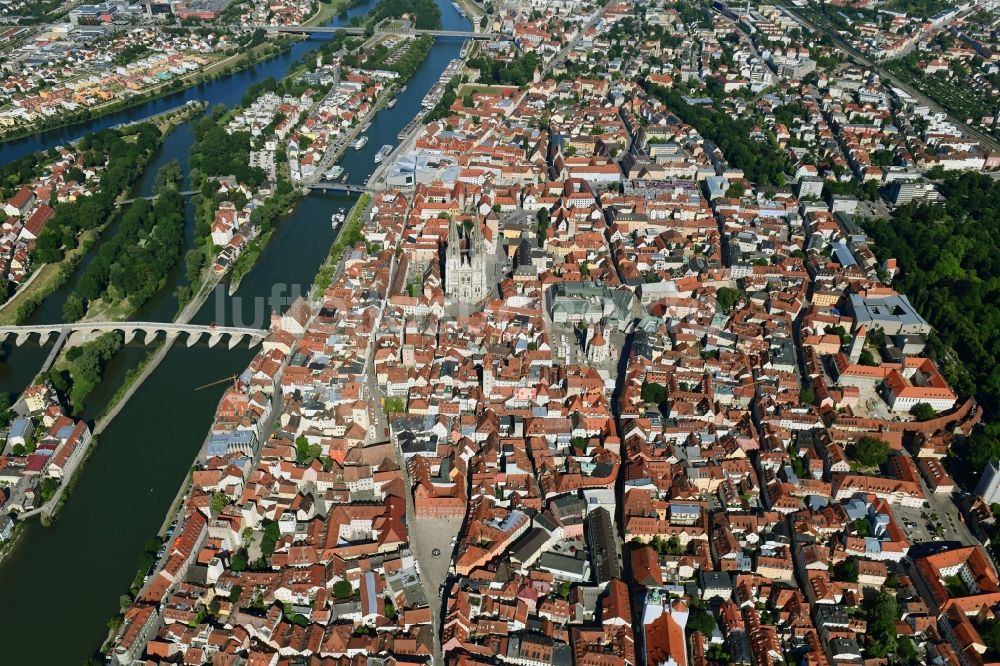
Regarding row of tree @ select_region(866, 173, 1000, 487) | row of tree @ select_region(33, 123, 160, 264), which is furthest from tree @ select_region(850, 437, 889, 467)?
row of tree @ select_region(33, 123, 160, 264)

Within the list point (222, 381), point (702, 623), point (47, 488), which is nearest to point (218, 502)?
point (47, 488)

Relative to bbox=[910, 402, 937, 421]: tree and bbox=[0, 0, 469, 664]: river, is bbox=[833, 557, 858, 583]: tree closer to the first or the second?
bbox=[910, 402, 937, 421]: tree

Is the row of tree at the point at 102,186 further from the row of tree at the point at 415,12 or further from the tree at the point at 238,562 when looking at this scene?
the row of tree at the point at 415,12

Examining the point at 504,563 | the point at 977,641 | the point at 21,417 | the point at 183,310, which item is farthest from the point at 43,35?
the point at 977,641

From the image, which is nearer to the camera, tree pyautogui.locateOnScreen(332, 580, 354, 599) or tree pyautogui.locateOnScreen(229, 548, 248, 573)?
tree pyautogui.locateOnScreen(332, 580, 354, 599)

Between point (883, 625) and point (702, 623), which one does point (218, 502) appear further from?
point (883, 625)

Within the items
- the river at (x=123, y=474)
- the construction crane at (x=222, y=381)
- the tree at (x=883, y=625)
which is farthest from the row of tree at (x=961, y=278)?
the river at (x=123, y=474)

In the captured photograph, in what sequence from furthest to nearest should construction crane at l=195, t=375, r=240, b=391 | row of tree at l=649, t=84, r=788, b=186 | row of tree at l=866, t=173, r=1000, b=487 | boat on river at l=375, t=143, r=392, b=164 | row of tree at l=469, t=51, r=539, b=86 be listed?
row of tree at l=469, t=51, r=539, b=86 < boat on river at l=375, t=143, r=392, b=164 < row of tree at l=649, t=84, r=788, b=186 < construction crane at l=195, t=375, r=240, b=391 < row of tree at l=866, t=173, r=1000, b=487
